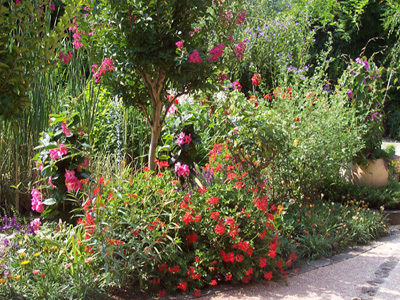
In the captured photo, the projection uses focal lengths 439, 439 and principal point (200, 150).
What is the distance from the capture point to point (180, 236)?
120 inches

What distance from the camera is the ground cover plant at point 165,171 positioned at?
9.15ft

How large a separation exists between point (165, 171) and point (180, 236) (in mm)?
550

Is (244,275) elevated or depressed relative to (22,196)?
depressed

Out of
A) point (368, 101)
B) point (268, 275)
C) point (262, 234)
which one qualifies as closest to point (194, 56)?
point (262, 234)

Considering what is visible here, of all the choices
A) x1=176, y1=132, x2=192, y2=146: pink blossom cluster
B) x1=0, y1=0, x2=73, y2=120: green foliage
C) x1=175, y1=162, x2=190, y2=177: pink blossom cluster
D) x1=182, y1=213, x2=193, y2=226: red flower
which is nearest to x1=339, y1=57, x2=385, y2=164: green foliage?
x1=176, y1=132, x2=192, y2=146: pink blossom cluster

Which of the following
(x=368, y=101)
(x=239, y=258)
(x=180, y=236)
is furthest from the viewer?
(x=368, y=101)

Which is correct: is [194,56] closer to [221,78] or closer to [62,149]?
[221,78]

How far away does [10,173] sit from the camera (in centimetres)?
403

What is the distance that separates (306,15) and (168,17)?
6663mm

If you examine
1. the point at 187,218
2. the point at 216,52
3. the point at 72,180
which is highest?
the point at 216,52

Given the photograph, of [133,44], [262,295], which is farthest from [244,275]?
[133,44]

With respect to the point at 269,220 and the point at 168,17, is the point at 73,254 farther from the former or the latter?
the point at 168,17

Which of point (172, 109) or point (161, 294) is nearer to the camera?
point (161, 294)

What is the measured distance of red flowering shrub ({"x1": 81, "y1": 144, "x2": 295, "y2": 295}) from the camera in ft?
8.95
